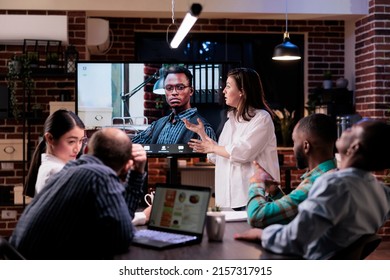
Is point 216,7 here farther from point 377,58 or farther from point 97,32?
point 377,58

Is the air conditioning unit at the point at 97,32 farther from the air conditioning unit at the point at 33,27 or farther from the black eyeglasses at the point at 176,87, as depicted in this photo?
the black eyeglasses at the point at 176,87

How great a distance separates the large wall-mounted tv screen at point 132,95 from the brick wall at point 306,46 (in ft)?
3.13

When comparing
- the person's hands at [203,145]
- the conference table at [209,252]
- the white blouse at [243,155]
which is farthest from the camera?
the person's hands at [203,145]

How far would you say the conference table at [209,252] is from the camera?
90.9 inches

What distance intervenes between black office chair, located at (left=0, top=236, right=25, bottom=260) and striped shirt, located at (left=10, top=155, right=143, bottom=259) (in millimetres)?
57

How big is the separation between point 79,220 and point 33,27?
4.29m

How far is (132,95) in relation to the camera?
5.44 m

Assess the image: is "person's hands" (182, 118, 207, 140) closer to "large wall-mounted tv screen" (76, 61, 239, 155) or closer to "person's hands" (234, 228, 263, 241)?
"large wall-mounted tv screen" (76, 61, 239, 155)

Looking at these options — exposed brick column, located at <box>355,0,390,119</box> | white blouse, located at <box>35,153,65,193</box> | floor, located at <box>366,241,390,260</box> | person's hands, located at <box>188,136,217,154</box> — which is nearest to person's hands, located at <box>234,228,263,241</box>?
white blouse, located at <box>35,153,65,193</box>

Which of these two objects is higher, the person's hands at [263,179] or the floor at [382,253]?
the person's hands at [263,179]

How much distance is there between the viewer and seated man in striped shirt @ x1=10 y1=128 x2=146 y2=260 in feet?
7.18

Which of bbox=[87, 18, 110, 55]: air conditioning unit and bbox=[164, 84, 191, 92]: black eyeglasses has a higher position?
bbox=[87, 18, 110, 55]: air conditioning unit

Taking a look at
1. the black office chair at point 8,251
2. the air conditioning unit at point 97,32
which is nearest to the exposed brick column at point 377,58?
the air conditioning unit at point 97,32
